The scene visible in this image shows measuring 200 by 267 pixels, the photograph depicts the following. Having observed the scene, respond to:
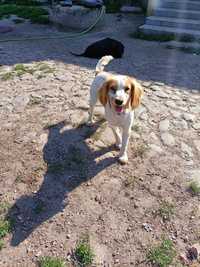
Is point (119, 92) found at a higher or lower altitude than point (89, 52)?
higher

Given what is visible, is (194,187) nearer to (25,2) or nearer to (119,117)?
(119,117)

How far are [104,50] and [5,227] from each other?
566 centimetres

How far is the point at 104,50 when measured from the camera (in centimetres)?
860

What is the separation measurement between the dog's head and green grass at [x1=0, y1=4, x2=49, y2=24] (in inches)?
327

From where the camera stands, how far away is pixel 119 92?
12.8 ft

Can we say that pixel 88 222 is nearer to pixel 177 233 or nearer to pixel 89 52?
pixel 177 233

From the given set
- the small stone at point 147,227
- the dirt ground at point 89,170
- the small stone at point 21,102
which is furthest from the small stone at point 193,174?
the small stone at point 21,102

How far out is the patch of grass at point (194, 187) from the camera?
4340 mm

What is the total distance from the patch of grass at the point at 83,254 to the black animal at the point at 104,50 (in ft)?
18.6

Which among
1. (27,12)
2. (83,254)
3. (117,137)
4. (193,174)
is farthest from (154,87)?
(27,12)

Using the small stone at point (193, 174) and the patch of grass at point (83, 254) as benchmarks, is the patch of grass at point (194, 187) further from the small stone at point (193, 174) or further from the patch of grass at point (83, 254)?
the patch of grass at point (83, 254)

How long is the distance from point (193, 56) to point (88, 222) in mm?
6024

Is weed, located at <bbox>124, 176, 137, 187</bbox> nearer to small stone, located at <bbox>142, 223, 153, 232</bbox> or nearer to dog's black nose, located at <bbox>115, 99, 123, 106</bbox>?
small stone, located at <bbox>142, 223, 153, 232</bbox>

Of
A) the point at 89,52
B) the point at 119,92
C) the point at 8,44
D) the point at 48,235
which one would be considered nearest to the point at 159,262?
the point at 48,235
